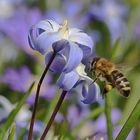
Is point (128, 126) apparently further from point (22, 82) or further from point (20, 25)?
point (20, 25)

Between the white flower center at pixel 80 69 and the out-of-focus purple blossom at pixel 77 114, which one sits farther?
the out-of-focus purple blossom at pixel 77 114

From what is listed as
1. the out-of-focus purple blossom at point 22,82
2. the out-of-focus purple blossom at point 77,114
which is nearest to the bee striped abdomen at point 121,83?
the out-of-focus purple blossom at point 77,114

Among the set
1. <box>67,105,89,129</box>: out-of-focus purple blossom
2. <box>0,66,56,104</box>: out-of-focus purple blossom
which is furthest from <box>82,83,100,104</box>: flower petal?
<box>0,66,56,104</box>: out-of-focus purple blossom

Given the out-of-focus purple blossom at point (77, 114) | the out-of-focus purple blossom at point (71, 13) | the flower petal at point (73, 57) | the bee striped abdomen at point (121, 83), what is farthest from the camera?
the out-of-focus purple blossom at point (71, 13)

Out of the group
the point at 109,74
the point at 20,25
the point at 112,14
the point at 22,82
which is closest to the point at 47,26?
the point at 109,74

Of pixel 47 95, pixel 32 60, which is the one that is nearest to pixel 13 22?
pixel 32 60

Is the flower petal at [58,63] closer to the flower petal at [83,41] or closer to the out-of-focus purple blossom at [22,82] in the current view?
the flower petal at [83,41]

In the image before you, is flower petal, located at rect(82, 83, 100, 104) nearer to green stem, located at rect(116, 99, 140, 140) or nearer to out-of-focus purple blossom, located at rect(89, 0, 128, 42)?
green stem, located at rect(116, 99, 140, 140)
